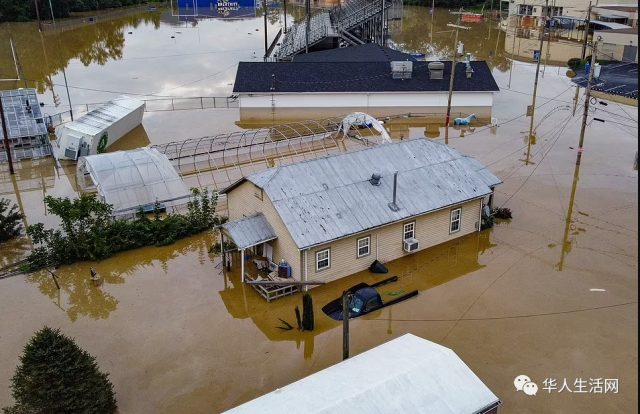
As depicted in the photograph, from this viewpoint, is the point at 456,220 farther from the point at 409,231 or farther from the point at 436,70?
the point at 436,70

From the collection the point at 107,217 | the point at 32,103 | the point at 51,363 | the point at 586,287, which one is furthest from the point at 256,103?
the point at 51,363

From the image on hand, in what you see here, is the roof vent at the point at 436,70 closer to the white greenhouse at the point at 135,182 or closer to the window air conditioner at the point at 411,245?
the white greenhouse at the point at 135,182

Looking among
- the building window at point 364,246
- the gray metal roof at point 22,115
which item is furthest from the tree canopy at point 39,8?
the building window at point 364,246

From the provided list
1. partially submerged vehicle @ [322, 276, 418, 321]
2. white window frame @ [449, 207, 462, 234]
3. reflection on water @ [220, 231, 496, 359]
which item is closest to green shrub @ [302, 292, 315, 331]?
reflection on water @ [220, 231, 496, 359]

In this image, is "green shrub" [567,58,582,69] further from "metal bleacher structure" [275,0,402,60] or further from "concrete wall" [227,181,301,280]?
"concrete wall" [227,181,301,280]

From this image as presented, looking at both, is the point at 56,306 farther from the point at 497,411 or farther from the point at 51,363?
the point at 497,411
